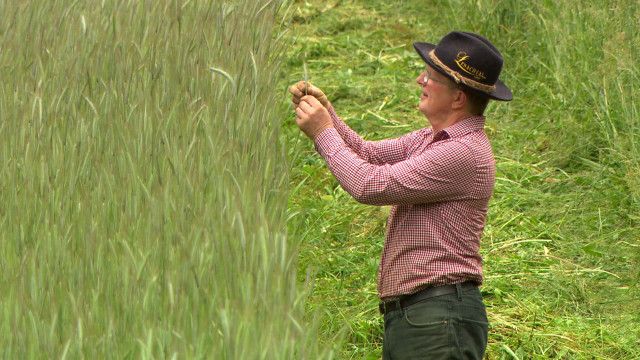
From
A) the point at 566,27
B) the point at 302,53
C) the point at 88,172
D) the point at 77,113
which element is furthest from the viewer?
the point at 302,53

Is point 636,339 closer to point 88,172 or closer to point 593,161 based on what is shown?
point 593,161

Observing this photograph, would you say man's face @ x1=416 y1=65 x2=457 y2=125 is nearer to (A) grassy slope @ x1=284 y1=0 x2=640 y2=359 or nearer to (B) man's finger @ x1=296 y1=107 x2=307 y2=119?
(B) man's finger @ x1=296 y1=107 x2=307 y2=119

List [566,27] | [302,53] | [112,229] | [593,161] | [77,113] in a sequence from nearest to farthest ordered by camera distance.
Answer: [112,229], [77,113], [593,161], [566,27], [302,53]

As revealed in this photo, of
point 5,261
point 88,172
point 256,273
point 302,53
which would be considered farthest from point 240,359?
point 302,53

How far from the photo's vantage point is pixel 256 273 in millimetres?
2754

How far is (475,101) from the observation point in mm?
3602

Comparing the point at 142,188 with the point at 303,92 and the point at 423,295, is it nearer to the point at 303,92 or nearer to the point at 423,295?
the point at 303,92

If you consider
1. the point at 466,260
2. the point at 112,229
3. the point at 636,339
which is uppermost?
the point at 112,229

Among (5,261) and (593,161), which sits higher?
(5,261)

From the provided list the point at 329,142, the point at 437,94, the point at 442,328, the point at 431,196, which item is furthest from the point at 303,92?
the point at 442,328

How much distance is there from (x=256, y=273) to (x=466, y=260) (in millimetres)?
922

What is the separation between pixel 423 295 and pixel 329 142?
46 centimetres

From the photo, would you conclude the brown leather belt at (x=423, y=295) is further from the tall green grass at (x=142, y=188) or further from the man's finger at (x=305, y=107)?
the man's finger at (x=305, y=107)

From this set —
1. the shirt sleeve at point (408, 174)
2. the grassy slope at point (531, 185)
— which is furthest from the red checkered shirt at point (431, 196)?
the grassy slope at point (531, 185)
